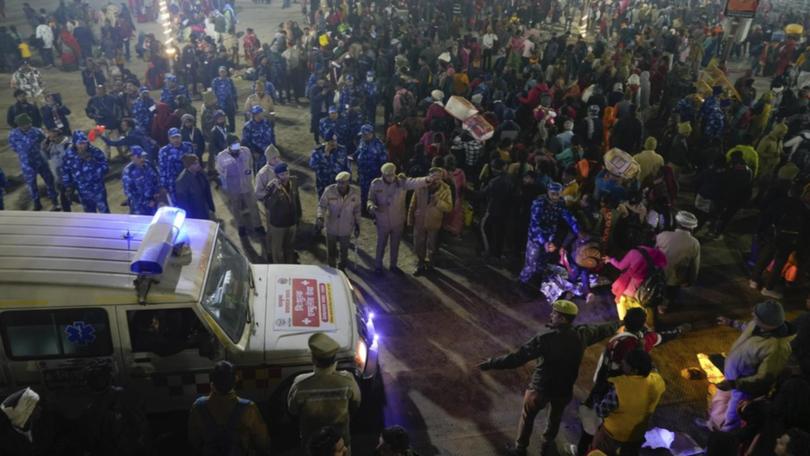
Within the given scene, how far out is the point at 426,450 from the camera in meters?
6.02

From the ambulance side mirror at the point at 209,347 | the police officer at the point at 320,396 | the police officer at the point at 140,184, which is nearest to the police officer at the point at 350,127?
the police officer at the point at 140,184

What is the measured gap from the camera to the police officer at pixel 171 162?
955 centimetres

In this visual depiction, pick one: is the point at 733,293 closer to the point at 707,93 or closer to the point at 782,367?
the point at 782,367

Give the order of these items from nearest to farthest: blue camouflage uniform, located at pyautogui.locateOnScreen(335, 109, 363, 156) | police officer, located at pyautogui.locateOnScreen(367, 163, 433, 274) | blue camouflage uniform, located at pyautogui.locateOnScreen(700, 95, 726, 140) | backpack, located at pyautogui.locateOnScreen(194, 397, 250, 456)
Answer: backpack, located at pyautogui.locateOnScreen(194, 397, 250, 456)
police officer, located at pyautogui.locateOnScreen(367, 163, 433, 274)
blue camouflage uniform, located at pyautogui.locateOnScreen(335, 109, 363, 156)
blue camouflage uniform, located at pyautogui.locateOnScreen(700, 95, 726, 140)

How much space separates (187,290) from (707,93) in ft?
46.3

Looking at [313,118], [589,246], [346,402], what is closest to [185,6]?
[313,118]

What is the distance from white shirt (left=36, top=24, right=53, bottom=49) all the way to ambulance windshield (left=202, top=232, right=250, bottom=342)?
21712 millimetres

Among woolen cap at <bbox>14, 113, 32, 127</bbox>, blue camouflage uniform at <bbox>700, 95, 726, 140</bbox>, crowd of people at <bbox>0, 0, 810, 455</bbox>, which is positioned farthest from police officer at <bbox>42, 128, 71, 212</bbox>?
blue camouflage uniform at <bbox>700, 95, 726, 140</bbox>

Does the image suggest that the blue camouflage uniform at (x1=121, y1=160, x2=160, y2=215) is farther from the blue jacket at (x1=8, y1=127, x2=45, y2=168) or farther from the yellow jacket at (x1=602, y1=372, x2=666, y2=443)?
the yellow jacket at (x1=602, y1=372, x2=666, y2=443)

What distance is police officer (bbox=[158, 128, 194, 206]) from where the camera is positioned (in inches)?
376

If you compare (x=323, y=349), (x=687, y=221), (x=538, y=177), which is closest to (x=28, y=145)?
(x=323, y=349)

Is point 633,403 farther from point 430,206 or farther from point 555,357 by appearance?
point 430,206

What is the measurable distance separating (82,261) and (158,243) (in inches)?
28.1

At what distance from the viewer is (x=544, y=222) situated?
26.6 ft
